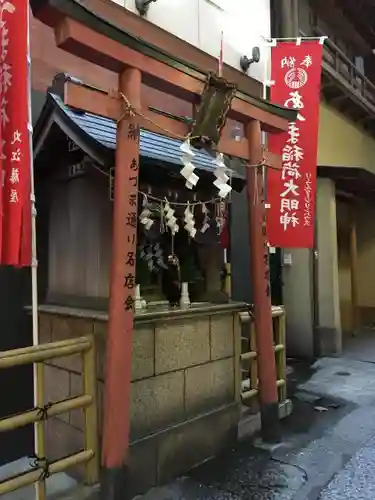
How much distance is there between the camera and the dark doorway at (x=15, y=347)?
559 centimetres

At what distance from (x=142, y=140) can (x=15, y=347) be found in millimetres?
3257

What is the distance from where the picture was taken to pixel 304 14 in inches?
499

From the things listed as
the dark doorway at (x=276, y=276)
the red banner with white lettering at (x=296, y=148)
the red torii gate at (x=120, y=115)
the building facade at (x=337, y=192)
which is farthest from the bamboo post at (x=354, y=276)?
the red torii gate at (x=120, y=115)

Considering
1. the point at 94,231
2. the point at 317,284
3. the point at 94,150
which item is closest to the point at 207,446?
the point at 94,231

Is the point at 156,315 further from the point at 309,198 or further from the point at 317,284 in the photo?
the point at 317,284

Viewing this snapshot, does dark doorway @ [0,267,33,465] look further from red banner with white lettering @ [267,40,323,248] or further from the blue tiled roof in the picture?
red banner with white lettering @ [267,40,323,248]

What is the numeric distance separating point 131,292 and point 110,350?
1.96 feet

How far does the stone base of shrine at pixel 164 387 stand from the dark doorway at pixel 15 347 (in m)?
0.33

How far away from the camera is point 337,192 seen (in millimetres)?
14062

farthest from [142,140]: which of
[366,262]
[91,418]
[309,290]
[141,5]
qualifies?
[366,262]

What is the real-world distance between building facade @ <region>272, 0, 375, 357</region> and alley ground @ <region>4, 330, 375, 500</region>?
10.6ft

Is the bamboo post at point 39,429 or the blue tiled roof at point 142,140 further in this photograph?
the blue tiled roof at point 142,140

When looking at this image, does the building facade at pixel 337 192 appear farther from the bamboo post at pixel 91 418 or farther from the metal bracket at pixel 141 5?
the bamboo post at pixel 91 418

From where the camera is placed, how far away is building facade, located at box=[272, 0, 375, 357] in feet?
37.9
